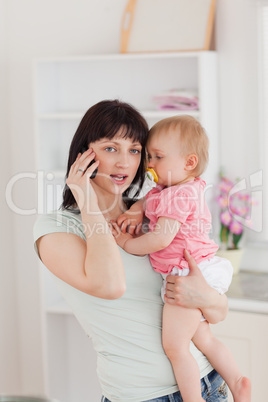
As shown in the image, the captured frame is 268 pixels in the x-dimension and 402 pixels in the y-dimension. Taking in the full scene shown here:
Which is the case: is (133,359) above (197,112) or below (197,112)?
below

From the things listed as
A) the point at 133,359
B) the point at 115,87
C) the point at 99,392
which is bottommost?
the point at 99,392

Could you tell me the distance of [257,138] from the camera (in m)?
2.82

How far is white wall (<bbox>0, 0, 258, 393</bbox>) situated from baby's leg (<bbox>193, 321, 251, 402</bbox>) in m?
1.35

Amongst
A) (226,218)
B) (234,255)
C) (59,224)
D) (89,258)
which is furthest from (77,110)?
(89,258)

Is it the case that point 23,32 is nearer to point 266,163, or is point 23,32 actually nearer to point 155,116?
point 155,116

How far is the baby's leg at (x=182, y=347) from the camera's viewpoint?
1.53 meters

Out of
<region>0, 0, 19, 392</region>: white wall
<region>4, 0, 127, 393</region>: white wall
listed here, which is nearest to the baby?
<region>4, 0, 127, 393</region>: white wall

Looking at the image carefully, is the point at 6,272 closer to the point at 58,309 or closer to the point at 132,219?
the point at 58,309

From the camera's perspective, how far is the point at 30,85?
10.4ft

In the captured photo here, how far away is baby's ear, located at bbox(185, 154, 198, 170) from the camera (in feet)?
5.45

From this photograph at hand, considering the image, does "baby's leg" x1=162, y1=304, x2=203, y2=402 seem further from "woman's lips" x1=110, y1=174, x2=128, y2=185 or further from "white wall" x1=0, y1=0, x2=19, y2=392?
"white wall" x1=0, y1=0, x2=19, y2=392

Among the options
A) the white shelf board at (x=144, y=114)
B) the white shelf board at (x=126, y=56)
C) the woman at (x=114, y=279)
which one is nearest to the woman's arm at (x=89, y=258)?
the woman at (x=114, y=279)

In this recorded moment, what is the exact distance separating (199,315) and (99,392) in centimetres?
180

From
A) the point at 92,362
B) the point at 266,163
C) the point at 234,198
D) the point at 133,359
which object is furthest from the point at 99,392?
the point at 133,359
